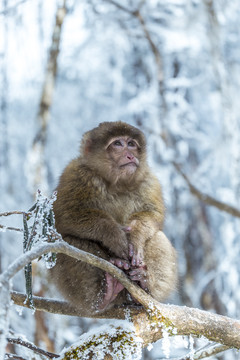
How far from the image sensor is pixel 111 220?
13.1 ft

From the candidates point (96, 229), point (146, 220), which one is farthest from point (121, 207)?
point (96, 229)

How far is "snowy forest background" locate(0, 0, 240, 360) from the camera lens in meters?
8.95

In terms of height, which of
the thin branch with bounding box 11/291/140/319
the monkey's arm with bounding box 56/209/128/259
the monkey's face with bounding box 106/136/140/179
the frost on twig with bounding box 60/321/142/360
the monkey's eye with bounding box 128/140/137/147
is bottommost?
the frost on twig with bounding box 60/321/142/360

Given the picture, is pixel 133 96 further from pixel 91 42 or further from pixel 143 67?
pixel 91 42

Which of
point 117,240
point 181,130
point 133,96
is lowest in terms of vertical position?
point 117,240

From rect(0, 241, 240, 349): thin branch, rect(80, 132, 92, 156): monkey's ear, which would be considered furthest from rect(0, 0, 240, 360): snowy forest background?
rect(0, 241, 240, 349): thin branch

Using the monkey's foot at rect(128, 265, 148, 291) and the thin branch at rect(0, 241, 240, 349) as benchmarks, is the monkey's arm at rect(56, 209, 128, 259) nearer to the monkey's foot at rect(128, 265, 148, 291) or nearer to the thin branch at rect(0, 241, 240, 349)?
the monkey's foot at rect(128, 265, 148, 291)

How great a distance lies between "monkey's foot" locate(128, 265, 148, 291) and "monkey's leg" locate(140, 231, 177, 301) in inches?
5.8

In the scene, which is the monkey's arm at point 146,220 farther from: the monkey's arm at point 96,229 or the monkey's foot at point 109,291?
the monkey's foot at point 109,291

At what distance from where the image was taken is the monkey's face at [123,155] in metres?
4.52

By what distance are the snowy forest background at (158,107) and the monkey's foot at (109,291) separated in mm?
4852

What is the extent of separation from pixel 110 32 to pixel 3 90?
357 cm

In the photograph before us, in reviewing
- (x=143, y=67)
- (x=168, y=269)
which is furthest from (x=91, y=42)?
(x=168, y=269)

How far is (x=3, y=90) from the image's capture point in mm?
8188
